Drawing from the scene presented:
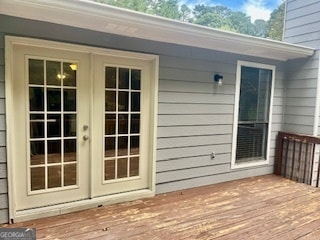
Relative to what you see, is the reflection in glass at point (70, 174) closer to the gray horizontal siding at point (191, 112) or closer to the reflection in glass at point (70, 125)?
the reflection in glass at point (70, 125)

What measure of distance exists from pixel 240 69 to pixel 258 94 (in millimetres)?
657

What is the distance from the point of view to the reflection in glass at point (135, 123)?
11.7 feet

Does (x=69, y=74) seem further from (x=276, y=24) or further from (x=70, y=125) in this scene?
(x=276, y=24)

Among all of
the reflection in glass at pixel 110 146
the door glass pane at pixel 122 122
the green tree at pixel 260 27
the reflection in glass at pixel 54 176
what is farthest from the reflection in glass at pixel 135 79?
the green tree at pixel 260 27

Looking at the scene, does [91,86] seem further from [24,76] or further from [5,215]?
[5,215]

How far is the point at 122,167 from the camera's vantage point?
3580 mm

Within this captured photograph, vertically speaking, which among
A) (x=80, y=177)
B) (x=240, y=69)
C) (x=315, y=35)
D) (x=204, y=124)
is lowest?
→ (x=80, y=177)

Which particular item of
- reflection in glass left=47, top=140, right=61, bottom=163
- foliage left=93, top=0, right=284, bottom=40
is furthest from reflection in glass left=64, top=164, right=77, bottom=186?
foliage left=93, top=0, right=284, bottom=40

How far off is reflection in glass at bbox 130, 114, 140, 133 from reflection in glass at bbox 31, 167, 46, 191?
3.92ft

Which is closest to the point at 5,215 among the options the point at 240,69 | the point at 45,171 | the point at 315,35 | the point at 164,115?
the point at 45,171

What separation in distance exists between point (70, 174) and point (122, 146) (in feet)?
2.39

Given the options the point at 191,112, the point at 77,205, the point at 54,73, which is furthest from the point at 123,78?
the point at 77,205

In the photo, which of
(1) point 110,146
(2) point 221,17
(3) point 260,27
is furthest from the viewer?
(3) point 260,27

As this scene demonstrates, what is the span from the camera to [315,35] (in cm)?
440
